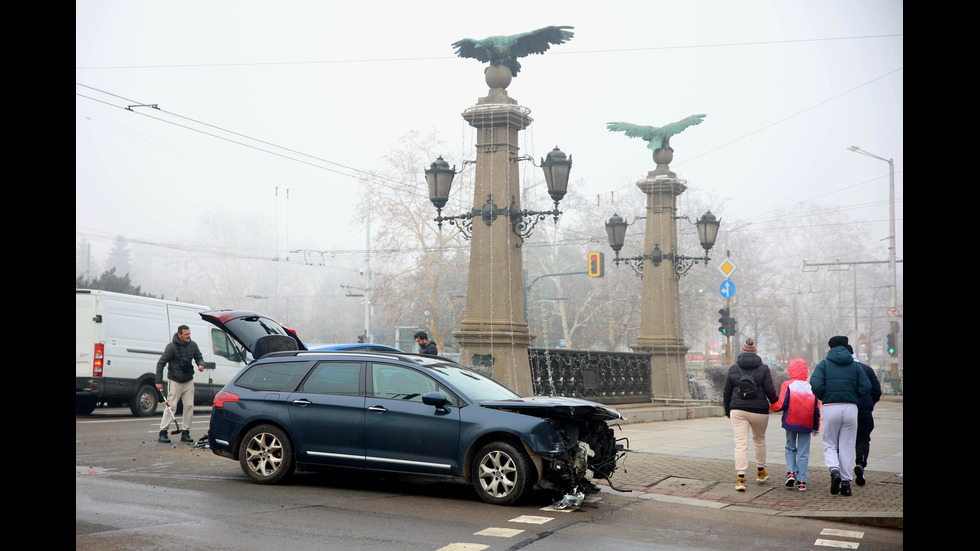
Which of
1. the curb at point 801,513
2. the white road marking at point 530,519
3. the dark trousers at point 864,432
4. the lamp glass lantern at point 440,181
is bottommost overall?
the curb at point 801,513

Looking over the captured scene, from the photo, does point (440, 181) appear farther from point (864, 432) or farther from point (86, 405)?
point (86, 405)

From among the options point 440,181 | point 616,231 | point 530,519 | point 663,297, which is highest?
point 440,181

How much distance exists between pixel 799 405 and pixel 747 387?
1.87 feet

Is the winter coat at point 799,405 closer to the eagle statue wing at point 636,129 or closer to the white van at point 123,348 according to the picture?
the white van at point 123,348

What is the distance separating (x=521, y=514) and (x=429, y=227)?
39.1 m

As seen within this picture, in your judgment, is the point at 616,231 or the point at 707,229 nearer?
the point at 616,231

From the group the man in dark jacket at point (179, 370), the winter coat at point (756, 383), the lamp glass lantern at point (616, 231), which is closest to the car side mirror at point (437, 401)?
the winter coat at point (756, 383)

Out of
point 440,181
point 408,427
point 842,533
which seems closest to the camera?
point 842,533

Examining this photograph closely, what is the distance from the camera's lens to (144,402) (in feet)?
60.8

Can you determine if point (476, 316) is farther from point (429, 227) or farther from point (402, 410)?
point (429, 227)

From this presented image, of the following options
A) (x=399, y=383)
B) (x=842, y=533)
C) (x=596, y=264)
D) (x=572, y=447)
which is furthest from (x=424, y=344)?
(x=596, y=264)

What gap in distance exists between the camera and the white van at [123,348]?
17609 millimetres

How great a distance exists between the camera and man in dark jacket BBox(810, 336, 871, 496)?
9109mm

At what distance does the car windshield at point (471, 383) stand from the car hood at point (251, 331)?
4.29 metres
